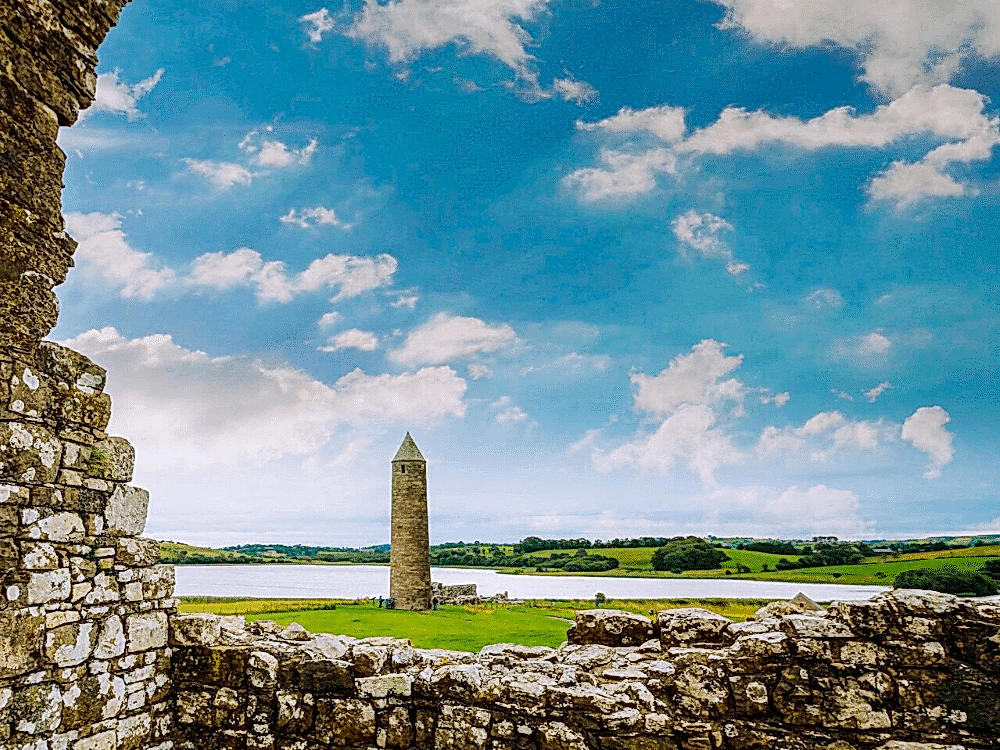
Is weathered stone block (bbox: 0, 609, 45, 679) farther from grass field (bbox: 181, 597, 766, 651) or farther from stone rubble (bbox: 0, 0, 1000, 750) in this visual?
grass field (bbox: 181, 597, 766, 651)

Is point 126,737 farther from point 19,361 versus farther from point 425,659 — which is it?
point 19,361

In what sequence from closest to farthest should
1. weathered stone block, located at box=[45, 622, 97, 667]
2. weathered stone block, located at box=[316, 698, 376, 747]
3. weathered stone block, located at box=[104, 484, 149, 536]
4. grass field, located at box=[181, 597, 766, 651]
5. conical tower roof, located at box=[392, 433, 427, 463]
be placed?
weathered stone block, located at box=[45, 622, 97, 667] < weathered stone block, located at box=[316, 698, 376, 747] < weathered stone block, located at box=[104, 484, 149, 536] < grass field, located at box=[181, 597, 766, 651] < conical tower roof, located at box=[392, 433, 427, 463]

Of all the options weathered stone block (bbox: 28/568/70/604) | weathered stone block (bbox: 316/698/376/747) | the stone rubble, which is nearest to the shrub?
the stone rubble

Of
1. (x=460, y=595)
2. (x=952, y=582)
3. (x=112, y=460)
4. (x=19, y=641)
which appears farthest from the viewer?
(x=460, y=595)

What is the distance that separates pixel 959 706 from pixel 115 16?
27.3ft

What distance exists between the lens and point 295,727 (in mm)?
5098

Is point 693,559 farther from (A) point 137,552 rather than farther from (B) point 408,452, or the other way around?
(A) point 137,552

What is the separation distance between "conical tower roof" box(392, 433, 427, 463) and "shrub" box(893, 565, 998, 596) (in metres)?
31.6

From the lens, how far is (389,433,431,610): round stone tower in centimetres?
3594

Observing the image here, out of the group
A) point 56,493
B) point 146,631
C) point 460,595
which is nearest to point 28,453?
point 56,493

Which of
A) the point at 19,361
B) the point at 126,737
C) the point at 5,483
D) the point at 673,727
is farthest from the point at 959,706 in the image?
the point at 19,361

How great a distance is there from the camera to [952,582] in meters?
6.95

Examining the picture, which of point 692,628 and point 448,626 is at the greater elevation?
point 692,628

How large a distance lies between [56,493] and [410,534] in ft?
110
